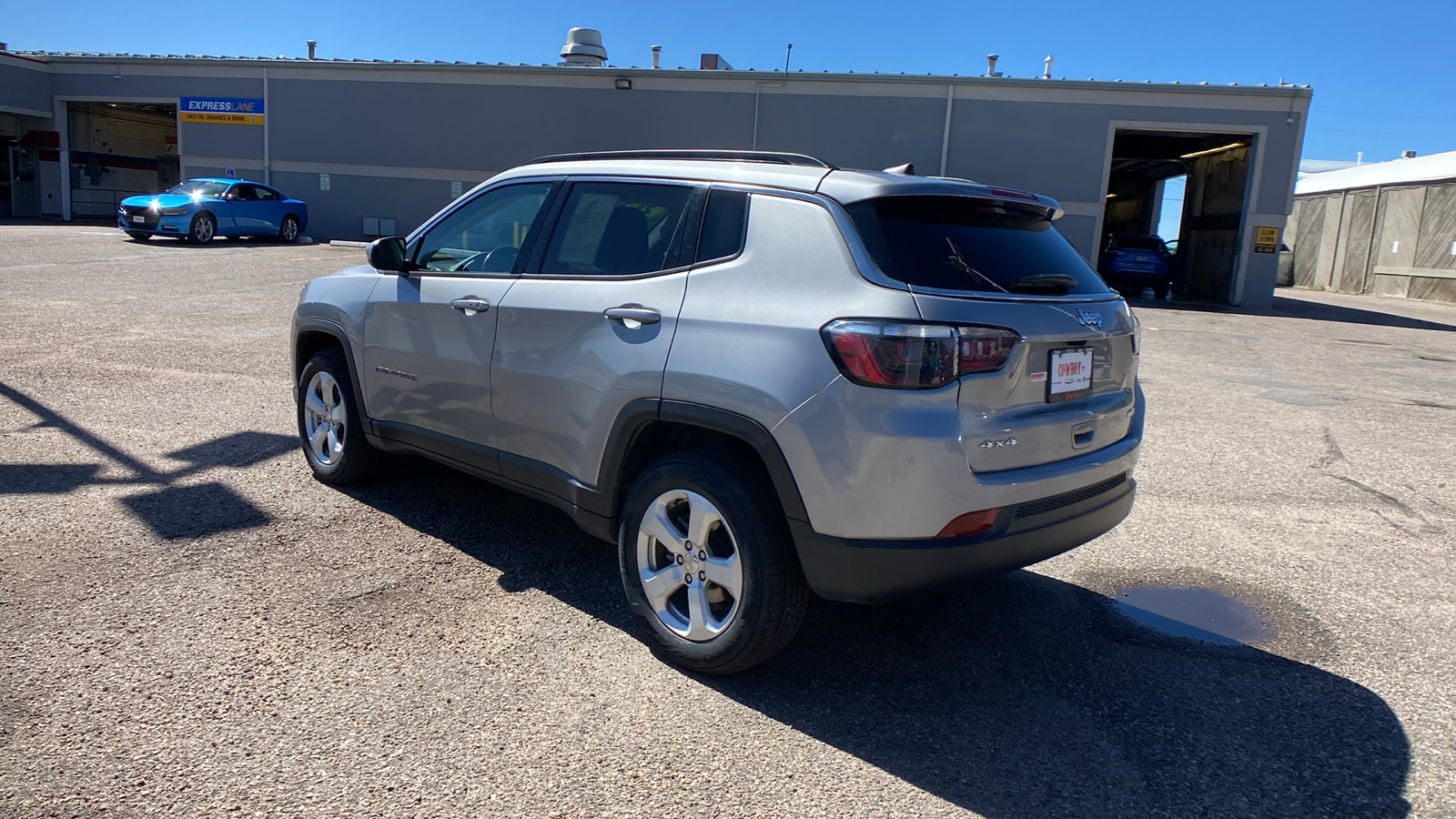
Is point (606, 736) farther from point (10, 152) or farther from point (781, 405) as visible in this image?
point (10, 152)

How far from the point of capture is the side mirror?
4.70m

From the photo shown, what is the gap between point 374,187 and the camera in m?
27.4

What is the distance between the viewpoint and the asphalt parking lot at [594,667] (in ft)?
9.22

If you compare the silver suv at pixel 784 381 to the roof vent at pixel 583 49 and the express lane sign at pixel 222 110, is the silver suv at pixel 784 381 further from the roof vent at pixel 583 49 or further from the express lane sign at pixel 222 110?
the express lane sign at pixel 222 110

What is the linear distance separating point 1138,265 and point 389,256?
22.1 metres

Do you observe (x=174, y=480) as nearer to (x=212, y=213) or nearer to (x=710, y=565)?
(x=710, y=565)

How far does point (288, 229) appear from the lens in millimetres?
25578

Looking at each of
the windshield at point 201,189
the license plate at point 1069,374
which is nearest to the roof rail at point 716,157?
the license plate at point 1069,374

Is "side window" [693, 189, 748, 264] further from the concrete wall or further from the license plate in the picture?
the concrete wall

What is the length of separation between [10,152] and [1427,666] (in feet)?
135

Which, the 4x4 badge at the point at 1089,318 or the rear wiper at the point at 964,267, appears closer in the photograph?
the rear wiper at the point at 964,267

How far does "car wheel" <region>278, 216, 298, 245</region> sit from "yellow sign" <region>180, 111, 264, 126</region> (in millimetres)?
4368

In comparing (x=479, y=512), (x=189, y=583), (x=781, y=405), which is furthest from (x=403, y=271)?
(x=781, y=405)

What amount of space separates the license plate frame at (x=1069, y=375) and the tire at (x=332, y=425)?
3.49 meters
